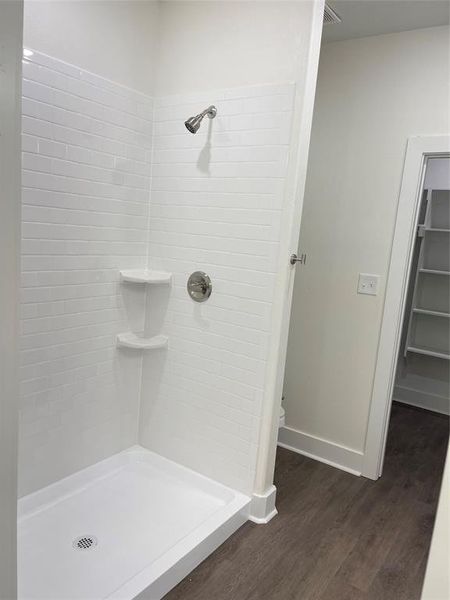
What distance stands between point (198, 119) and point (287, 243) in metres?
0.68

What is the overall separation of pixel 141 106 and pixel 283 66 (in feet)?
2.47

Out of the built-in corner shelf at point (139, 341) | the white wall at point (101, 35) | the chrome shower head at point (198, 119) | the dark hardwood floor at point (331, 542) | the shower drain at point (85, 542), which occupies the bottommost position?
the dark hardwood floor at point (331, 542)

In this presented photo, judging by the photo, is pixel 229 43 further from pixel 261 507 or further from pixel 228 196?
pixel 261 507

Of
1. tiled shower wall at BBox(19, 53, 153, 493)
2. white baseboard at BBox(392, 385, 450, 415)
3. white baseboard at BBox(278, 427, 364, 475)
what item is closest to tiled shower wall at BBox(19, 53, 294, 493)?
tiled shower wall at BBox(19, 53, 153, 493)

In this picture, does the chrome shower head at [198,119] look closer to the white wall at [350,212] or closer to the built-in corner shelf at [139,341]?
the white wall at [350,212]

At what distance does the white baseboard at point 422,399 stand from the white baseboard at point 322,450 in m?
1.58

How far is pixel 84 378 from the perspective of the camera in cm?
221

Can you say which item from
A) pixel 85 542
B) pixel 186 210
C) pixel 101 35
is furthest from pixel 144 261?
pixel 85 542

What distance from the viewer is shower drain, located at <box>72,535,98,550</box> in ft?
6.06

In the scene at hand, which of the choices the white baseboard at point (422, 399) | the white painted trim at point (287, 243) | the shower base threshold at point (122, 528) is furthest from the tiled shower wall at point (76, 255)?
the white baseboard at point (422, 399)

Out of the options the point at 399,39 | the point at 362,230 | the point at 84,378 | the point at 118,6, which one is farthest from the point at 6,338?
the point at 399,39

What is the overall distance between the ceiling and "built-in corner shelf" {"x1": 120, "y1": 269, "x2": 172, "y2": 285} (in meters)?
1.52

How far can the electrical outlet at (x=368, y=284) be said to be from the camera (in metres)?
2.53

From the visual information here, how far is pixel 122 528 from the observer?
6.49 feet
